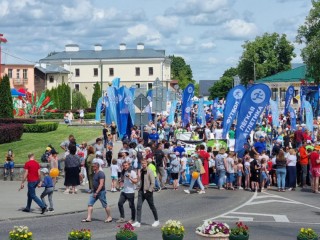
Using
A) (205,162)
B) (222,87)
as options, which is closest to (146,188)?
(205,162)

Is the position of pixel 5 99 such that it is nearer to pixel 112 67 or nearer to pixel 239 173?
pixel 239 173

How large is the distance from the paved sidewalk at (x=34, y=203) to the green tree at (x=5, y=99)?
18094 mm

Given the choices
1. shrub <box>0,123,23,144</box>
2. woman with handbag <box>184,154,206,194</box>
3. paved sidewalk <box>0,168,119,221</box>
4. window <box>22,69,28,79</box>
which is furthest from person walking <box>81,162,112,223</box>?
window <box>22,69,28,79</box>

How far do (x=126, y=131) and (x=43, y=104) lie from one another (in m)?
25.4

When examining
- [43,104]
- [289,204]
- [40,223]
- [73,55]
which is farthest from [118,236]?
[73,55]

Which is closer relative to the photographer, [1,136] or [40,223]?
[40,223]

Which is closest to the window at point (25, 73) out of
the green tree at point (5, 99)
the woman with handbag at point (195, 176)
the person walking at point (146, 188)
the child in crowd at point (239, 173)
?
the green tree at point (5, 99)

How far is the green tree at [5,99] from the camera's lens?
44.6 metres

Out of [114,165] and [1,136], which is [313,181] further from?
[1,136]

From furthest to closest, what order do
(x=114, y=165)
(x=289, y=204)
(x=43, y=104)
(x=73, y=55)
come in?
(x=73, y=55)
(x=43, y=104)
(x=114, y=165)
(x=289, y=204)

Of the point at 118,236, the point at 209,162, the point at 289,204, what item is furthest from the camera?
the point at 209,162

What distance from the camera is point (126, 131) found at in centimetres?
4003

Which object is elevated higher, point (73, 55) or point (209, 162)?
point (73, 55)

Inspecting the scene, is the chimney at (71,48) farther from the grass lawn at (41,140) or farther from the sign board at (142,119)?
the sign board at (142,119)
